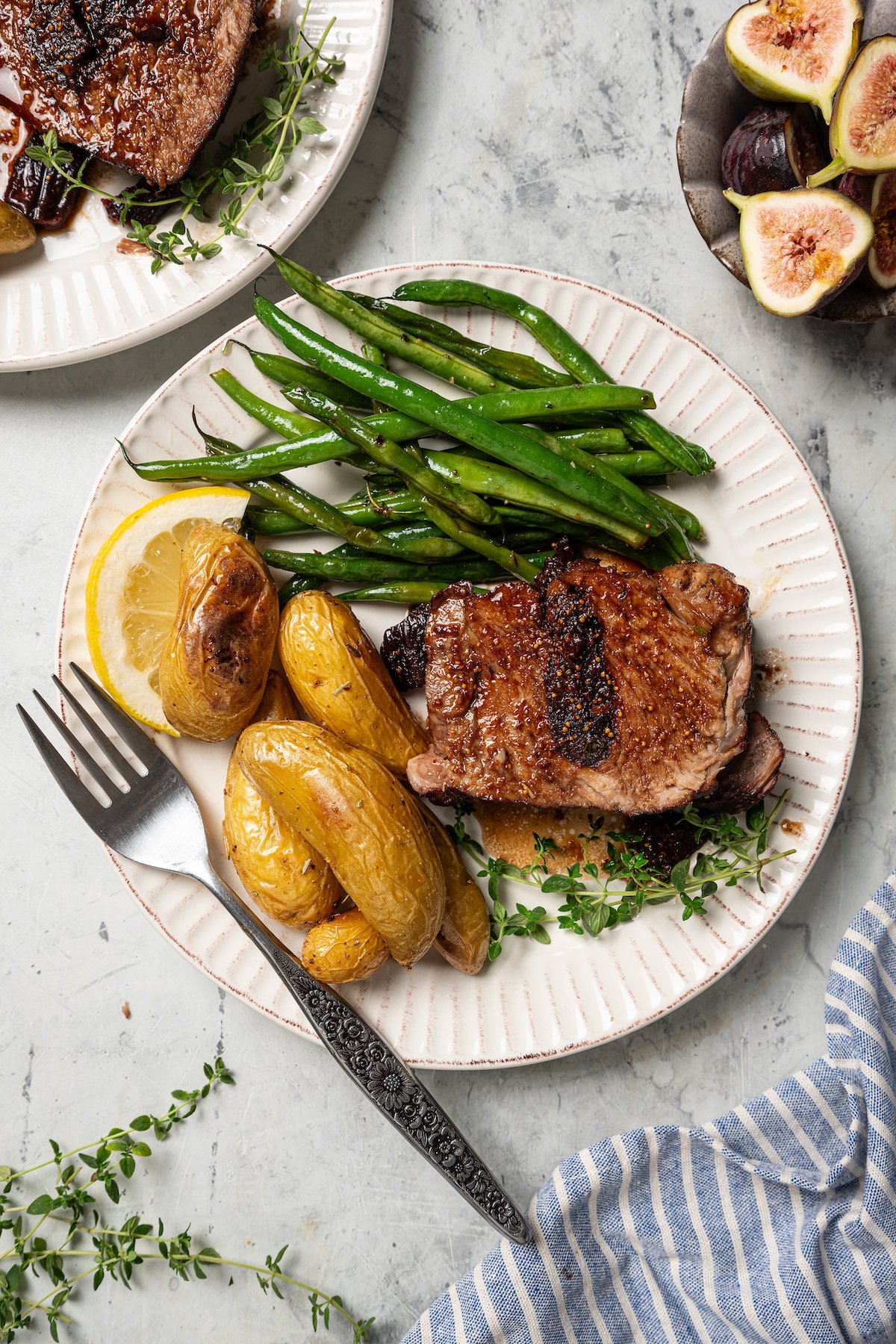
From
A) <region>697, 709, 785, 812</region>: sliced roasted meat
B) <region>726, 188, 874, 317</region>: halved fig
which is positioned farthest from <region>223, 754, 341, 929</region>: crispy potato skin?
<region>726, 188, 874, 317</region>: halved fig

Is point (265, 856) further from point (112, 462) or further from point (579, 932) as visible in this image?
point (112, 462)

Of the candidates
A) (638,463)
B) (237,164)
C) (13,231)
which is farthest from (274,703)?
(13,231)

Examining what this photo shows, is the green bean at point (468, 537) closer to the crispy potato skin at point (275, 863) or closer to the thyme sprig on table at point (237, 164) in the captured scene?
the crispy potato skin at point (275, 863)

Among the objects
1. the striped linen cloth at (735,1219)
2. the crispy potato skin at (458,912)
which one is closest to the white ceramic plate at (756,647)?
the crispy potato skin at (458,912)

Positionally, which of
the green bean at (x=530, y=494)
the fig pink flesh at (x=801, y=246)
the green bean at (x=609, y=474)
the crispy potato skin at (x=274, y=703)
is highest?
the fig pink flesh at (x=801, y=246)

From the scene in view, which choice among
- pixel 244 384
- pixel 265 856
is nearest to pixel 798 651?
pixel 265 856

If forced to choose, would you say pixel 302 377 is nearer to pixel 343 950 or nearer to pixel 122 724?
pixel 122 724

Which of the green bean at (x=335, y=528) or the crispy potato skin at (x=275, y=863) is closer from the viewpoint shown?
the crispy potato skin at (x=275, y=863)
